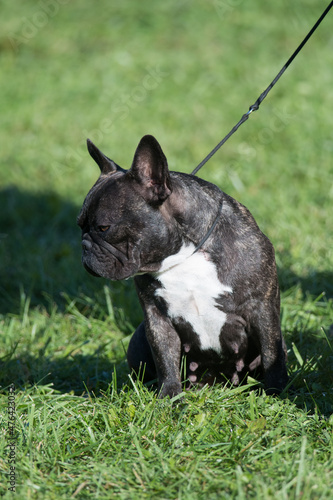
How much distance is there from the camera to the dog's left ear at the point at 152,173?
2738 mm

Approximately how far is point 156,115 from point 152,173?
16.9 ft

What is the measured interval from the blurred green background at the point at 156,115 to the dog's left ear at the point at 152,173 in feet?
5.29

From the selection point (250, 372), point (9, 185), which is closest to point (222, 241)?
point (250, 372)

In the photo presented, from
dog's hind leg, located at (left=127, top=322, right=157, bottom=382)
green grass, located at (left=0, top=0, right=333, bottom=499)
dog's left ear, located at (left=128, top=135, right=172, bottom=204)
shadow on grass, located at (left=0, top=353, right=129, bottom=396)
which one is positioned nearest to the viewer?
green grass, located at (left=0, top=0, right=333, bottom=499)

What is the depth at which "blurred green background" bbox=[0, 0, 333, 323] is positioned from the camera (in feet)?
18.0

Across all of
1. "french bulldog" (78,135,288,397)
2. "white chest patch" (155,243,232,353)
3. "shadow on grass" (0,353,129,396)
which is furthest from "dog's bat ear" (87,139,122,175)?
"shadow on grass" (0,353,129,396)

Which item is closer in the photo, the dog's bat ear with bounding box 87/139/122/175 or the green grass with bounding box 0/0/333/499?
the green grass with bounding box 0/0/333/499

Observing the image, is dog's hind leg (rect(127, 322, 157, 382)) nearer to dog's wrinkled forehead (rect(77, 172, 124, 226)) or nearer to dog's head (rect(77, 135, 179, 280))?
dog's head (rect(77, 135, 179, 280))

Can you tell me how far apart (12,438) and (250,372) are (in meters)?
1.18

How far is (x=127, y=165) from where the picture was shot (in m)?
6.95

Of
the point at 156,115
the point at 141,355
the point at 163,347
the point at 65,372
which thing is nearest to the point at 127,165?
the point at 156,115

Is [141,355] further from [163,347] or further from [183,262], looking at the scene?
[183,262]

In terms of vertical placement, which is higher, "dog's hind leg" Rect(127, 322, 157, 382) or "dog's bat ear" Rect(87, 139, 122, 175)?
"dog's bat ear" Rect(87, 139, 122, 175)

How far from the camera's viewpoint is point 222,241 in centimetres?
291
